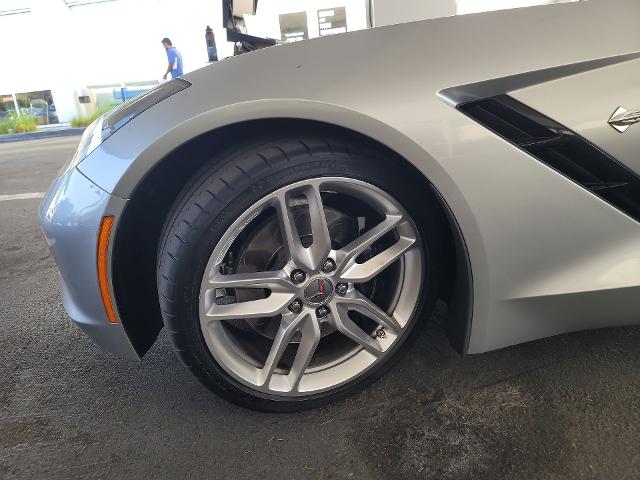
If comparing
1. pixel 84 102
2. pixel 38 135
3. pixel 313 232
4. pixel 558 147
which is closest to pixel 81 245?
pixel 313 232

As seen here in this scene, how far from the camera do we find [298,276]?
1.39m

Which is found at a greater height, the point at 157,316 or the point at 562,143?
the point at 562,143

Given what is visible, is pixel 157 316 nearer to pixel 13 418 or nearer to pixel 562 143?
pixel 13 418

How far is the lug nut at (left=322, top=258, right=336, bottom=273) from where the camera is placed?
55.2 inches

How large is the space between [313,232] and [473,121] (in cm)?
Answer: 54

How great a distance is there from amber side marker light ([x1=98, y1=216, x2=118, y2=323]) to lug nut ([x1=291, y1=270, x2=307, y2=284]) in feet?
1.75

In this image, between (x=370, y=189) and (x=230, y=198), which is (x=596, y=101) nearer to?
(x=370, y=189)

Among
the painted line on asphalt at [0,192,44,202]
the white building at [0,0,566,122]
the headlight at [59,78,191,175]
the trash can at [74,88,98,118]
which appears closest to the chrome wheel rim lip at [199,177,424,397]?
the headlight at [59,78,191,175]

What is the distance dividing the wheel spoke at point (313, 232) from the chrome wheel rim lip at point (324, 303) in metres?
0.02

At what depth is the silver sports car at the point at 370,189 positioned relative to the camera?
127 centimetres

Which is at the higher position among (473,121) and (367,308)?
(473,121)

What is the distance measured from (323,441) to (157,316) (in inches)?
27.6

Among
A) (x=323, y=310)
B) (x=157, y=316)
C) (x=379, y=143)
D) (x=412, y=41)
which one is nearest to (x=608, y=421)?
(x=323, y=310)

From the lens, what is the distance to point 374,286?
65.5 inches
